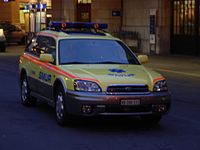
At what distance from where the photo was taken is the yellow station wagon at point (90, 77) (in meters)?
8.66

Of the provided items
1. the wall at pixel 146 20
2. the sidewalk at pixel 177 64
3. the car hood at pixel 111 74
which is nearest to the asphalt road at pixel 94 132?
the car hood at pixel 111 74

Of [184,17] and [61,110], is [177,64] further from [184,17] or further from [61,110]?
[61,110]

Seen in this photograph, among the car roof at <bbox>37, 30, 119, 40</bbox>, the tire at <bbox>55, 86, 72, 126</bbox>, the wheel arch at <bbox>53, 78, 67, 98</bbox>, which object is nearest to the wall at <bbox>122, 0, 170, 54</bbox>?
the car roof at <bbox>37, 30, 119, 40</bbox>

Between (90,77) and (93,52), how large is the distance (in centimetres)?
126

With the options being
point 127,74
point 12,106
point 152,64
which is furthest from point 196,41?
point 127,74

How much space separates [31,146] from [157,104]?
2.21 m

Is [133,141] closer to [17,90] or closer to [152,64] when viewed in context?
[17,90]

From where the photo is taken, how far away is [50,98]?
9.90 m

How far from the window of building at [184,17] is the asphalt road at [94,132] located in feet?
53.6

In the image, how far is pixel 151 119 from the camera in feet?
31.0

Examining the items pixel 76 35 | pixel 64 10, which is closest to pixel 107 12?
pixel 64 10

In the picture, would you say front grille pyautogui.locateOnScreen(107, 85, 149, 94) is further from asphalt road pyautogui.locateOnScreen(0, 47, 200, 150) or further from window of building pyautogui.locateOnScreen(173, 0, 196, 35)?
window of building pyautogui.locateOnScreen(173, 0, 196, 35)

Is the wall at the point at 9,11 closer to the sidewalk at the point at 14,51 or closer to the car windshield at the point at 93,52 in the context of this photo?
the sidewalk at the point at 14,51

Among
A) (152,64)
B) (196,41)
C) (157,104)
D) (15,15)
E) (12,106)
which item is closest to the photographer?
(157,104)
